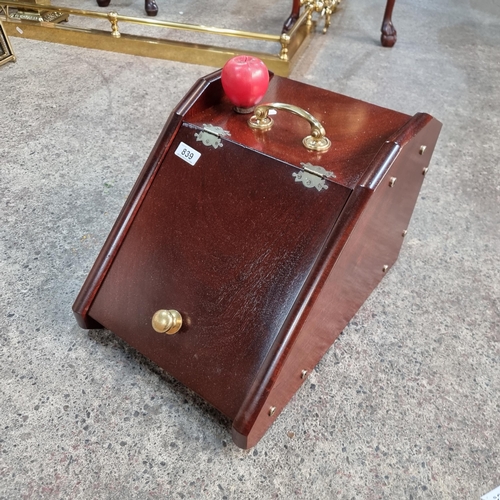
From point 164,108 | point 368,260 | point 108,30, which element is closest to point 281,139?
point 368,260

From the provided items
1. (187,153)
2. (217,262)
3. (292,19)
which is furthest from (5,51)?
(217,262)

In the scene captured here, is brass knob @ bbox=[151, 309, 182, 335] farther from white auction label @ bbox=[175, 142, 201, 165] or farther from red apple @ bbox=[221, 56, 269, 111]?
red apple @ bbox=[221, 56, 269, 111]

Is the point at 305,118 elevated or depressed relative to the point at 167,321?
elevated

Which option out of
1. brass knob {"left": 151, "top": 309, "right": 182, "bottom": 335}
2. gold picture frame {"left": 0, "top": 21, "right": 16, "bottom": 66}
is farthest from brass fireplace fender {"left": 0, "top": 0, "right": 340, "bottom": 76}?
brass knob {"left": 151, "top": 309, "right": 182, "bottom": 335}

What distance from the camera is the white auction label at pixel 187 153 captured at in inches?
35.4

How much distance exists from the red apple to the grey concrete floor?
53 centimetres

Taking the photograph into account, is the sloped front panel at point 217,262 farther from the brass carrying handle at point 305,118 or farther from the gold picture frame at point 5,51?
the gold picture frame at point 5,51

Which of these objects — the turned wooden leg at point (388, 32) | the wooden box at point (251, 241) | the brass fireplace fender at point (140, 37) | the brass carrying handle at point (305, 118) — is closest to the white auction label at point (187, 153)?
the wooden box at point (251, 241)

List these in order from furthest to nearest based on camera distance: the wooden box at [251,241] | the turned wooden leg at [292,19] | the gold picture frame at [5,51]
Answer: the turned wooden leg at [292,19] → the gold picture frame at [5,51] → the wooden box at [251,241]

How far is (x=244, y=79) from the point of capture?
0.86m

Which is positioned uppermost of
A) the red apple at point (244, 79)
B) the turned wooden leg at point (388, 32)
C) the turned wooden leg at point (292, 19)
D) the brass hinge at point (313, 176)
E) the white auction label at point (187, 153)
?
the red apple at point (244, 79)

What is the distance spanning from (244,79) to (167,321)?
45cm

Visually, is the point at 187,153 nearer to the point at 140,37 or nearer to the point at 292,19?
the point at 140,37

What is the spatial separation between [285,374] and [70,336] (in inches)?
18.8
